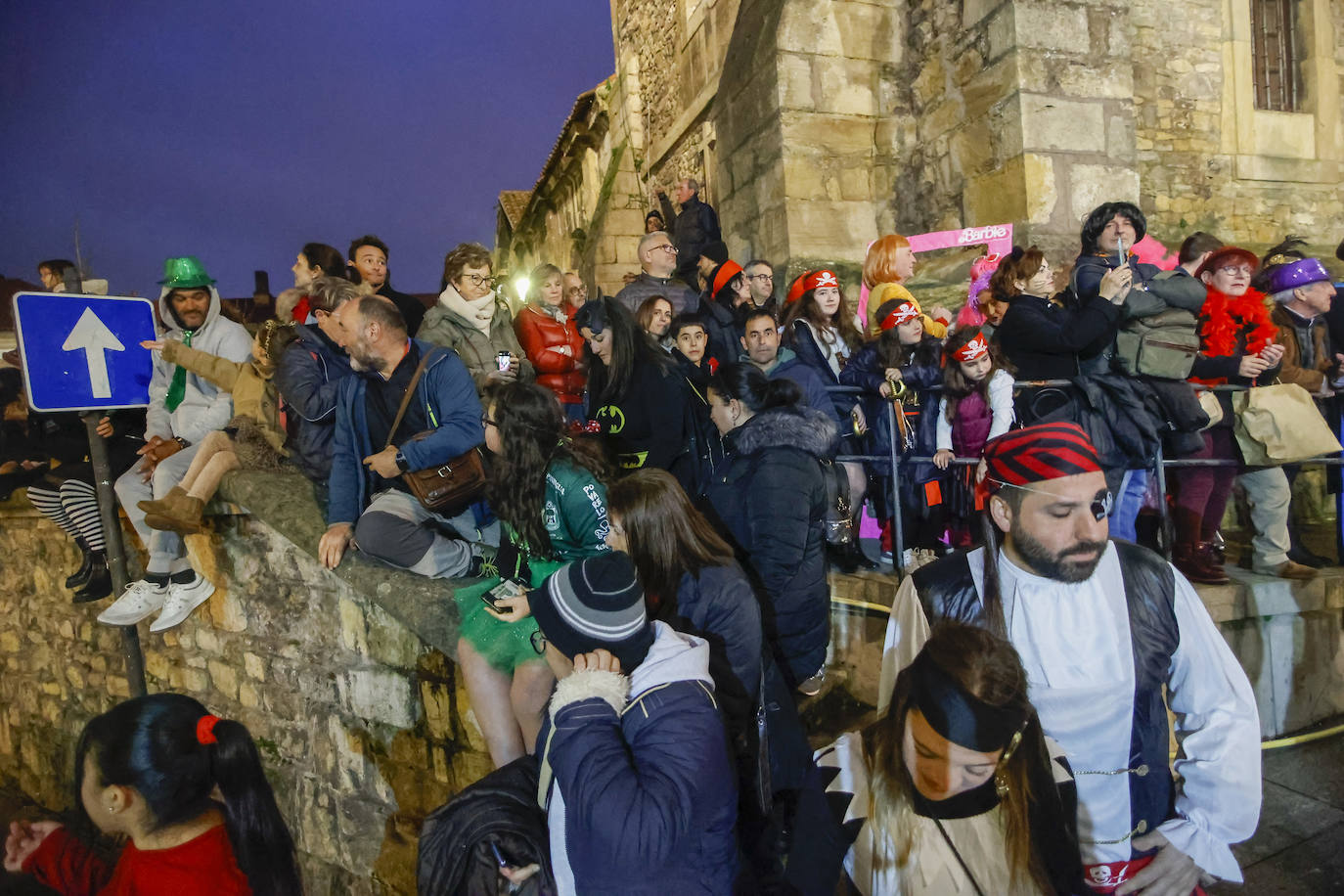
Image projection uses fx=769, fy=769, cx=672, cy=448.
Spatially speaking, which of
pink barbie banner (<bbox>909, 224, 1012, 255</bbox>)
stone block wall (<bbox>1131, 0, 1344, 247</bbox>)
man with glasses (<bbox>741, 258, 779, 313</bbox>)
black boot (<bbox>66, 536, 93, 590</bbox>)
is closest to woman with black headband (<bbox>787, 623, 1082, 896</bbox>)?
man with glasses (<bbox>741, 258, 779, 313</bbox>)

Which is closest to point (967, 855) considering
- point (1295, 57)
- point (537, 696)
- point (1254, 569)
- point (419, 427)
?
point (537, 696)

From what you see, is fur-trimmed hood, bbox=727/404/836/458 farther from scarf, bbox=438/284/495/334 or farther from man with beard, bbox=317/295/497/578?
scarf, bbox=438/284/495/334

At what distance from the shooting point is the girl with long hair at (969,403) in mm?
3891

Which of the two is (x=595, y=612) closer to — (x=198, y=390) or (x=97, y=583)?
(x=198, y=390)

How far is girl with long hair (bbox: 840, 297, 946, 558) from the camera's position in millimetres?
4246

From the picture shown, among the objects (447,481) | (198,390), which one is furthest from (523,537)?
(198,390)

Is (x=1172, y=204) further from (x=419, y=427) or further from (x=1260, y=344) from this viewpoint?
(x=419, y=427)

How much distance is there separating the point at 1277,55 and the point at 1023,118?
164 inches

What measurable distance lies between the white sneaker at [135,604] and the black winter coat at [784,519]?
3.27m

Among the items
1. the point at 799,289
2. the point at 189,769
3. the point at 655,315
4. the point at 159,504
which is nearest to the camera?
the point at 189,769

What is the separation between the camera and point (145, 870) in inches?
66.9

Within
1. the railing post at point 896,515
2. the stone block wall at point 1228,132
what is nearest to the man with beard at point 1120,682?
the railing post at point 896,515

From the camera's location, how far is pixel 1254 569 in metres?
3.97

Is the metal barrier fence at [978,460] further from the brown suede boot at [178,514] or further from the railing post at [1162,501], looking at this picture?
the brown suede boot at [178,514]
